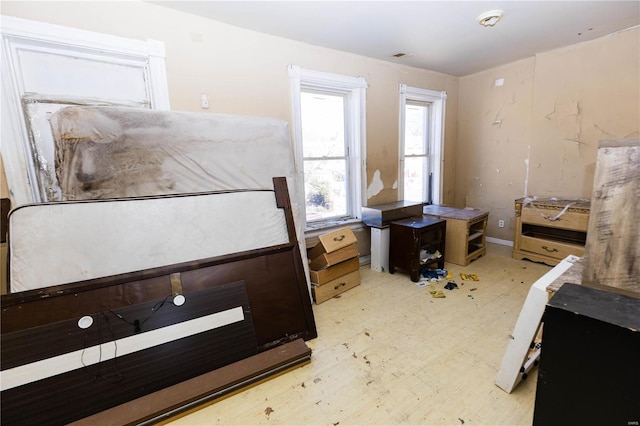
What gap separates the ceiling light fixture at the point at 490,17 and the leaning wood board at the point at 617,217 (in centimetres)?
192

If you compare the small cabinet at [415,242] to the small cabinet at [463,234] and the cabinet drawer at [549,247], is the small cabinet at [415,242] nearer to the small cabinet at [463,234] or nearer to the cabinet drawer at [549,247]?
the small cabinet at [463,234]

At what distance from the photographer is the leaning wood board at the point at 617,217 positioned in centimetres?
88

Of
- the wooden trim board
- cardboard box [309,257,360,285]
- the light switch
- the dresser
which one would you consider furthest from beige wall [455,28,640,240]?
the light switch

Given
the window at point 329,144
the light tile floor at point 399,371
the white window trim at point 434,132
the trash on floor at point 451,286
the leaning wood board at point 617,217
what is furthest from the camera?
the white window trim at point 434,132

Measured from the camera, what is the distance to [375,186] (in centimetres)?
350

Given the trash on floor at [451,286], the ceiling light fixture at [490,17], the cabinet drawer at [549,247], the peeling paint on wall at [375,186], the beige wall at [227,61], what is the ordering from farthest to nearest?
the peeling paint on wall at [375,186], the cabinet drawer at [549,247], the trash on floor at [451,286], the ceiling light fixture at [490,17], the beige wall at [227,61]

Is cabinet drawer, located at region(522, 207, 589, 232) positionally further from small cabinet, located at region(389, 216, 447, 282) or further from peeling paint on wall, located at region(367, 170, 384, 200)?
peeling paint on wall, located at region(367, 170, 384, 200)

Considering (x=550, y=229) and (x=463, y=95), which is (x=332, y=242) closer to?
(x=550, y=229)

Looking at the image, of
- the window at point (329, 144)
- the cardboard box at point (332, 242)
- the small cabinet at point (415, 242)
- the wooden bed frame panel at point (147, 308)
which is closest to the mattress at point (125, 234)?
the wooden bed frame panel at point (147, 308)

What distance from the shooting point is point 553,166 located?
11.1 feet

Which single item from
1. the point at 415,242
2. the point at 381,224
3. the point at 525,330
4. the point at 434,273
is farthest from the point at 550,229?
the point at 525,330

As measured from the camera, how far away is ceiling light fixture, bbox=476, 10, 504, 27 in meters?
2.22

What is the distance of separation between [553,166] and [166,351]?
4358 mm

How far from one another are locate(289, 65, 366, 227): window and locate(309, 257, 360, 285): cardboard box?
23.7 inches
